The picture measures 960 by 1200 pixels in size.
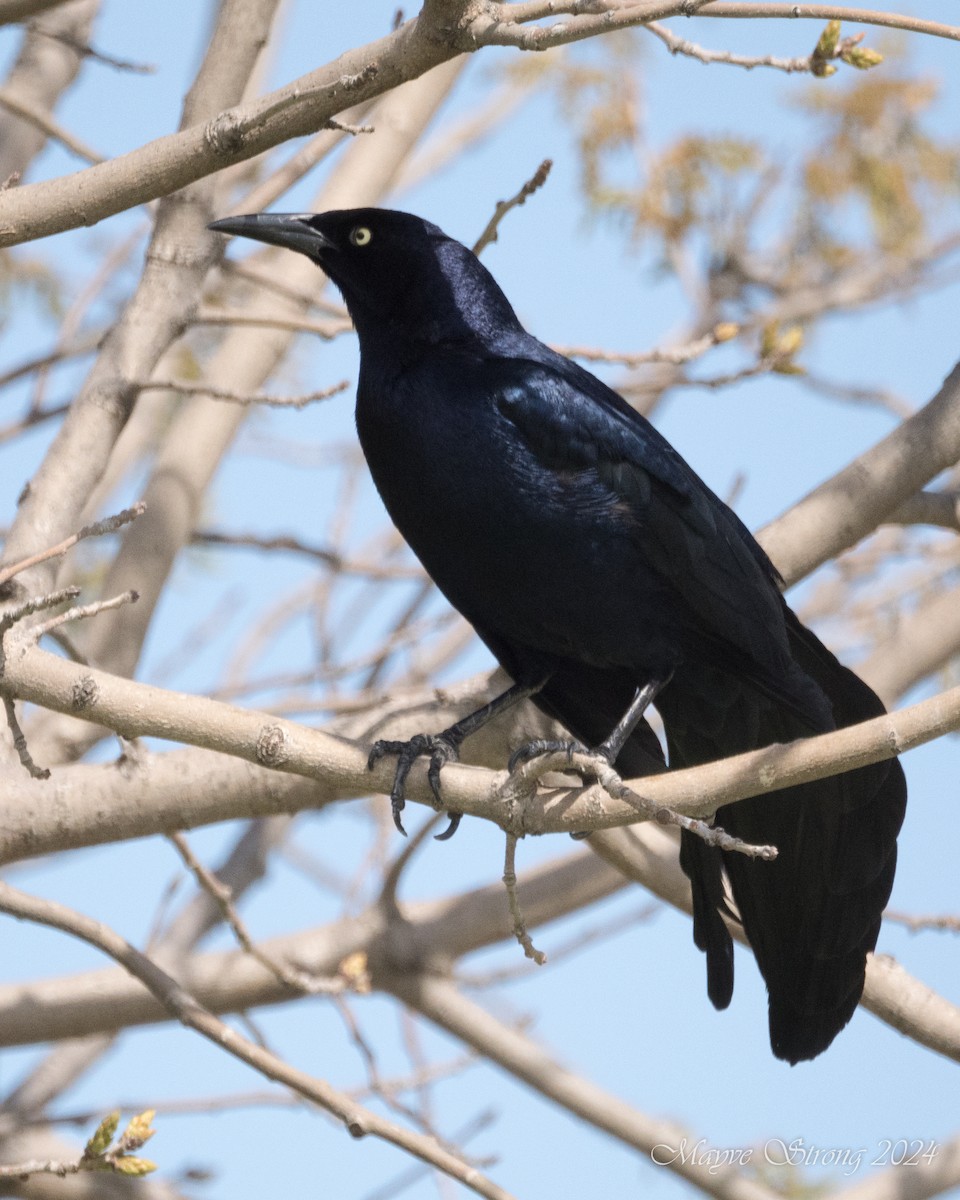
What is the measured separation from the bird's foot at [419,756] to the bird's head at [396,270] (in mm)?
1206

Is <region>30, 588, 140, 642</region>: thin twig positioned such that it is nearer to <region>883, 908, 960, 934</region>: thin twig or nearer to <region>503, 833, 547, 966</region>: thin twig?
<region>503, 833, 547, 966</region>: thin twig

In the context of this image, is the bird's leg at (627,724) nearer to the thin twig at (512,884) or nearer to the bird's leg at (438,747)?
the bird's leg at (438,747)

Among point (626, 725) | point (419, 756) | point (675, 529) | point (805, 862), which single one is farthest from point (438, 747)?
point (805, 862)

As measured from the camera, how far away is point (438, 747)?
13.0ft

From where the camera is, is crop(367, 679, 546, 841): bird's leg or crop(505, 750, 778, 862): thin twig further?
crop(367, 679, 546, 841): bird's leg

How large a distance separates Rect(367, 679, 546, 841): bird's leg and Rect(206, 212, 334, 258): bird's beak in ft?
5.04

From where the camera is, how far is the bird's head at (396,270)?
453 cm

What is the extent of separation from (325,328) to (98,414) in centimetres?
77

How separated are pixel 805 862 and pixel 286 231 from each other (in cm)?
246

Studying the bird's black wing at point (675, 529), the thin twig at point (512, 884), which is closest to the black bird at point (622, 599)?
the bird's black wing at point (675, 529)

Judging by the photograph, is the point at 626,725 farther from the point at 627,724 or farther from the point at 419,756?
the point at 419,756

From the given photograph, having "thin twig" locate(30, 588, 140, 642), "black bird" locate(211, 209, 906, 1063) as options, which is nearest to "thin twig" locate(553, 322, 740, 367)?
"black bird" locate(211, 209, 906, 1063)

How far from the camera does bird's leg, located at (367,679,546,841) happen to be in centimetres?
353

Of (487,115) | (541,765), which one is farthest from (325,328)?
(487,115)
